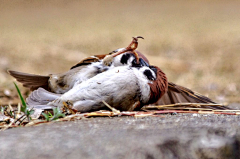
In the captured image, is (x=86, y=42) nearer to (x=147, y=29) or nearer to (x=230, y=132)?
(x=147, y=29)

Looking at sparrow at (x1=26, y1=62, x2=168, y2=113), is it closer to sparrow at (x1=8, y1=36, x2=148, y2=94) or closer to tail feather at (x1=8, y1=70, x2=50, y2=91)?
sparrow at (x1=8, y1=36, x2=148, y2=94)

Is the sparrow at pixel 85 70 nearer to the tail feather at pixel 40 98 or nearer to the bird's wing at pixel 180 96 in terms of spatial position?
the tail feather at pixel 40 98

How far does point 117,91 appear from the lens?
1626 mm

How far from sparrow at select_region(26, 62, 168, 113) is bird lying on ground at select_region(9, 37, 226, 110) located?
3cm

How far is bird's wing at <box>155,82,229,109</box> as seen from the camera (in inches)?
82.1

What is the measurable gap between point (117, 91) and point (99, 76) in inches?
4.8

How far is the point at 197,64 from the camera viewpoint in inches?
210

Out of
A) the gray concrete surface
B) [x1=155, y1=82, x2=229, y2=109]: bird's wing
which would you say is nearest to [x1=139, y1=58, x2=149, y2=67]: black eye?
[x1=155, y1=82, x2=229, y2=109]: bird's wing

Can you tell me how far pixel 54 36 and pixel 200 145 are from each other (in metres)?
6.51

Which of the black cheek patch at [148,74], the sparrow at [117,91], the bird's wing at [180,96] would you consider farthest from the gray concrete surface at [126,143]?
the bird's wing at [180,96]

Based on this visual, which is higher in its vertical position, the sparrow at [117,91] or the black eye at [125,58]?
the black eye at [125,58]

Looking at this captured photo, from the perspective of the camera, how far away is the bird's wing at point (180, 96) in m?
2.09

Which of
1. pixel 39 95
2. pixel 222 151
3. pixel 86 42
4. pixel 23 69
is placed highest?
pixel 86 42

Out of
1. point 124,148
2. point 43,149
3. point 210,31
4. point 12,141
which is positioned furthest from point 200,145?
point 210,31
